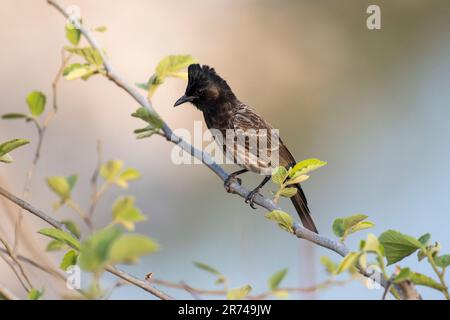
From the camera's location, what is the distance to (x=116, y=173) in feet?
4.07

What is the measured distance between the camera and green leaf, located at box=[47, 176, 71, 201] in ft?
3.61

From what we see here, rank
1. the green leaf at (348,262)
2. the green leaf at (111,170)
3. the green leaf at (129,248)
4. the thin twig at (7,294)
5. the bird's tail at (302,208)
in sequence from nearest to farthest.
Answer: the green leaf at (129,248), the thin twig at (7,294), the green leaf at (348,262), the green leaf at (111,170), the bird's tail at (302,208)

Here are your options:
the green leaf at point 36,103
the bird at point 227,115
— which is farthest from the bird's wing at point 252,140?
the green leaf at point 36,103

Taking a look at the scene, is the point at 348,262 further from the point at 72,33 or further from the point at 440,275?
the point at 72,33

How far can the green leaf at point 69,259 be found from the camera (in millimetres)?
1177

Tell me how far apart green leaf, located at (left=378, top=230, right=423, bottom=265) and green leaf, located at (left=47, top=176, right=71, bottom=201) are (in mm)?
592

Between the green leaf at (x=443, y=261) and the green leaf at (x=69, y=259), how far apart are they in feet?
2.29

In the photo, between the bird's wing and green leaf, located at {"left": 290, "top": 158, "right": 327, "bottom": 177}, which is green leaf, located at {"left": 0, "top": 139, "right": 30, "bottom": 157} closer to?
green leaf, located at {"left": 290, "top": 158, "right": 327, "bottom": 177}

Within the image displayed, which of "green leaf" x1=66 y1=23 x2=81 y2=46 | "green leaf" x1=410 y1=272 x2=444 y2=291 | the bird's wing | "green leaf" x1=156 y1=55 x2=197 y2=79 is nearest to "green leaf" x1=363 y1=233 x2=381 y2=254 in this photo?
"green leaf" x1=410 y1=272 x2=444 y2=291

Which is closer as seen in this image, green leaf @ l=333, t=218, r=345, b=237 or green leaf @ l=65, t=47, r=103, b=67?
green leaf @ l=333, t=218, r=345, b=237

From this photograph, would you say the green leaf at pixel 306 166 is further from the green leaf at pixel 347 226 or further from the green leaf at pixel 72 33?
the green leaf at pixel 72 33

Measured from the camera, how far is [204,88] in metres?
3.10

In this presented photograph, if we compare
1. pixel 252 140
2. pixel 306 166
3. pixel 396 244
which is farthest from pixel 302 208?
pixel 396 244
